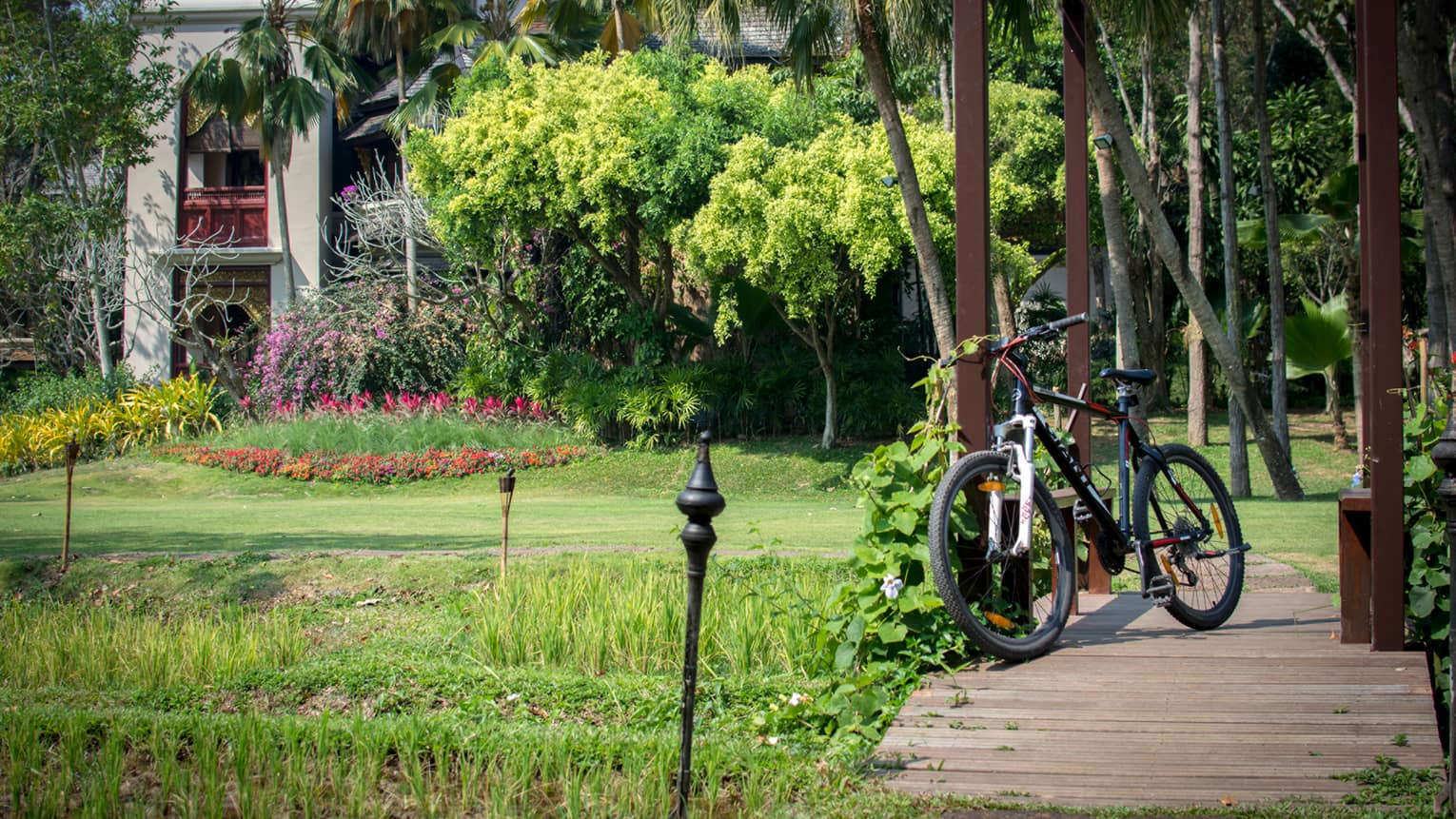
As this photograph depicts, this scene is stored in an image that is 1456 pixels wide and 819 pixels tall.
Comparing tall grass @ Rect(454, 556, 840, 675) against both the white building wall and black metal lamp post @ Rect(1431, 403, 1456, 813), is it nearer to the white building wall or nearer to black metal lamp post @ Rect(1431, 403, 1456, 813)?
black metal lamp post @ Rect(1431, 403, 1456, 813)

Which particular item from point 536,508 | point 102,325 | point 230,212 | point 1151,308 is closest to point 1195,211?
point 1151,308

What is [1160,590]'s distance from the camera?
5.59 m

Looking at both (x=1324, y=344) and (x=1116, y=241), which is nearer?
(x=1116, y=241)

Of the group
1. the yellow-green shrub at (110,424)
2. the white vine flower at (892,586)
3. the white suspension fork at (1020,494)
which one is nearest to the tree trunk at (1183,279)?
the white suspension fork at (1020,494)

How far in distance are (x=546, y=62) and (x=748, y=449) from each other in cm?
853

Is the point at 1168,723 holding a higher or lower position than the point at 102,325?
lower

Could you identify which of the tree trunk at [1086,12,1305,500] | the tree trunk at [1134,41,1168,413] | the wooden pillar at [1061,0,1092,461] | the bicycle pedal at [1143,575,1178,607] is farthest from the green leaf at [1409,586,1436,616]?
the tree trunk at [1134,41,1168,413]

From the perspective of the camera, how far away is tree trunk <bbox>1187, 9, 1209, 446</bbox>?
1711 cm

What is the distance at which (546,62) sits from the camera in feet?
78.8

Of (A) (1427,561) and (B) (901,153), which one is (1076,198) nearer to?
(A) (1427,561)

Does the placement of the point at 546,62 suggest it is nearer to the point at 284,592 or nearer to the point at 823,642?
the point at 284,592

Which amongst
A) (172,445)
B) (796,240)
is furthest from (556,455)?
(172,445)

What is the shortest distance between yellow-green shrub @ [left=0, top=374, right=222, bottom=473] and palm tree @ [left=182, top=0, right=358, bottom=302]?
159 inches

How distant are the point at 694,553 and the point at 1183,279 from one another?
10.6 meters
